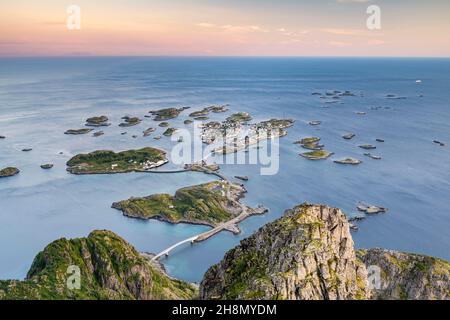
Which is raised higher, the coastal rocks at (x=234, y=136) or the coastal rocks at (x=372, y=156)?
the coastal rocks at (x=234, y=136)

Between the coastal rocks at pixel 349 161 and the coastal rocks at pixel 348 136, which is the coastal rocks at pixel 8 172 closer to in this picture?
the coastal rocks at pixel 349 161

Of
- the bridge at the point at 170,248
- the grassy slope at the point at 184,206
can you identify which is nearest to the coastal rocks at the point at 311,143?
the grassy slope at the point at 184,206

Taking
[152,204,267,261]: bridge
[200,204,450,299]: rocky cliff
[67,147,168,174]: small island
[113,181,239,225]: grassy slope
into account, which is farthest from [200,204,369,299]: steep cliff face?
[67,147,168,174]: small island

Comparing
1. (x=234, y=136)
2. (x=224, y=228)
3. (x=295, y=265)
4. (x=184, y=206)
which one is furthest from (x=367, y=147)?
(x=295, y=265)

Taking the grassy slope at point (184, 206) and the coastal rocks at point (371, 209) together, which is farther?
the coastal rocks at point (371, 209)

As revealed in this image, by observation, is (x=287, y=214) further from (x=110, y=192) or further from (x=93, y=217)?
(x=110, y=192)
